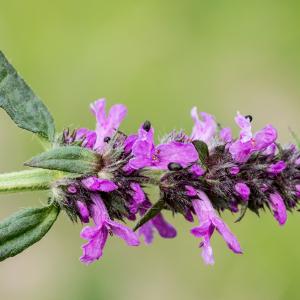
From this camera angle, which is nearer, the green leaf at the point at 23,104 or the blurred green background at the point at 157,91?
the green leaf at the point at 23,104

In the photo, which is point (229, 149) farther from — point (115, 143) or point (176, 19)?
point (176, 19)

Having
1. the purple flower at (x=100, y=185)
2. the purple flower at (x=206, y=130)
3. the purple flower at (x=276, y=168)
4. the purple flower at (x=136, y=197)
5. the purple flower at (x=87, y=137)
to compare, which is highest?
the purple flower at (x=87, y=137)

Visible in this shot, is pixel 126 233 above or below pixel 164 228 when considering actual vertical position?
above

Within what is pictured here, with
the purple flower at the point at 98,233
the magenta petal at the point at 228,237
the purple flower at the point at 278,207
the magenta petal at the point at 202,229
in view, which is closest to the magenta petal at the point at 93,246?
the purple flower at the point at 98,233

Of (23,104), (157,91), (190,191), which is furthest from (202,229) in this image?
(157,91)

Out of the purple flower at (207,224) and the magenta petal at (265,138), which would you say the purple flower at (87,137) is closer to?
the purple flower at (207,224)

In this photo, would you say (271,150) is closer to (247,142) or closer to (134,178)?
(247,142)
